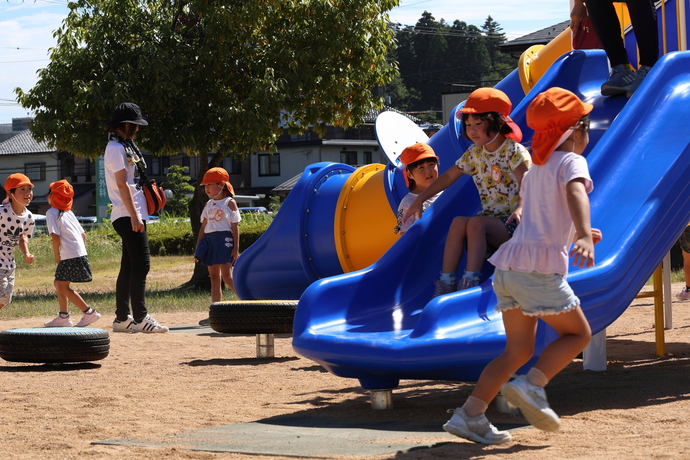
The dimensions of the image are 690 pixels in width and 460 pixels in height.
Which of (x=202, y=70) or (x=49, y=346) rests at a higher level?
(x=202, y=70)

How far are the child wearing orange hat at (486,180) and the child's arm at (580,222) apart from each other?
1241 mm

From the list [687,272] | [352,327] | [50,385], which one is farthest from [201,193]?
[352,327]

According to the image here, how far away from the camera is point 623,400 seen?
452cm

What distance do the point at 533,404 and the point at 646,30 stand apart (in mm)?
3252

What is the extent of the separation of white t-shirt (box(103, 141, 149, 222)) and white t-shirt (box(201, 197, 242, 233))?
189 centimetres

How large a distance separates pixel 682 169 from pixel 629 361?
74.3 inches

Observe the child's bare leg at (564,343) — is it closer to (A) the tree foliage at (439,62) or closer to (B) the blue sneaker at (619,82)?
(B) the blue sneaker at (619,82)

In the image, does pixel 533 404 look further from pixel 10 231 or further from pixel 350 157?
pixel 350 157

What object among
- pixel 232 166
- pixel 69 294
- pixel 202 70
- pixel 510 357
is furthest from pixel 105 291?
pixel 232 166

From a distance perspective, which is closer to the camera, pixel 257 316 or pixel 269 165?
pixel 257 316

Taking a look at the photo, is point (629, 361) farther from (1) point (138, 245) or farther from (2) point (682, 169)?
(1) point (138, 245)

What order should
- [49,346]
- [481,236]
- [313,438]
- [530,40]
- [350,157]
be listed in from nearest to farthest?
1. [313,438]
2. [481,236]
3. [49,346]
4. [530,40]
5. [350,157]

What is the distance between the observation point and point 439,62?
98.0m

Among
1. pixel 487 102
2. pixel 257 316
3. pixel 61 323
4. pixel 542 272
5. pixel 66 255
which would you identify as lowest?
pixel 61 323
